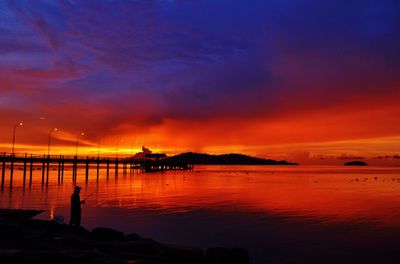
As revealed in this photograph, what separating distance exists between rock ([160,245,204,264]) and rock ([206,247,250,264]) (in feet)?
1.38

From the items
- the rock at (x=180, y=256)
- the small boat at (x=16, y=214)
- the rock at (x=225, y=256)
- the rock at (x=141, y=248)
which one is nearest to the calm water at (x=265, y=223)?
the rock at (x=225, y=256)

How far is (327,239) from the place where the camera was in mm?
26375

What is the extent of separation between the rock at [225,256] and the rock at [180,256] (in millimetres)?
421

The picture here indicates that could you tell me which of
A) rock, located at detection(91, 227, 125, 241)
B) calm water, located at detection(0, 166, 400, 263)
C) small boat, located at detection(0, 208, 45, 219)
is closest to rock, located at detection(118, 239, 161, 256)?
rock, located at detection(91, 227, 125, 241)

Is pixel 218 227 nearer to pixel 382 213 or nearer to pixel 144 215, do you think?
pixel 144 215

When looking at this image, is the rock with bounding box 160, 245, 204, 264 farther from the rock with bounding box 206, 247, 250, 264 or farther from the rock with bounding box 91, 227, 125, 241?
the rock with bounding box 91, 227, 125, 241

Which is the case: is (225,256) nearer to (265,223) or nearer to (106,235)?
(106,235)

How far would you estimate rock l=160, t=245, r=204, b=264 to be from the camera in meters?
15.9

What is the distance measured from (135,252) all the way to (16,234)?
209 inches

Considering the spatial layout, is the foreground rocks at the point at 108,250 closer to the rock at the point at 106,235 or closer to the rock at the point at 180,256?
the rock at the point at 180,256

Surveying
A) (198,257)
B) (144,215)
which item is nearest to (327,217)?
(144,215)

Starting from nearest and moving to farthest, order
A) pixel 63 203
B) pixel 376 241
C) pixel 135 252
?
1. pixel 135 252
2. pixel 376 241
3. pixel 63 203

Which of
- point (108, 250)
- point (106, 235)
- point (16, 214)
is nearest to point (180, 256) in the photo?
point (108, 250)

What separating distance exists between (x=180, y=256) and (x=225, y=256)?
1861 millimetres
